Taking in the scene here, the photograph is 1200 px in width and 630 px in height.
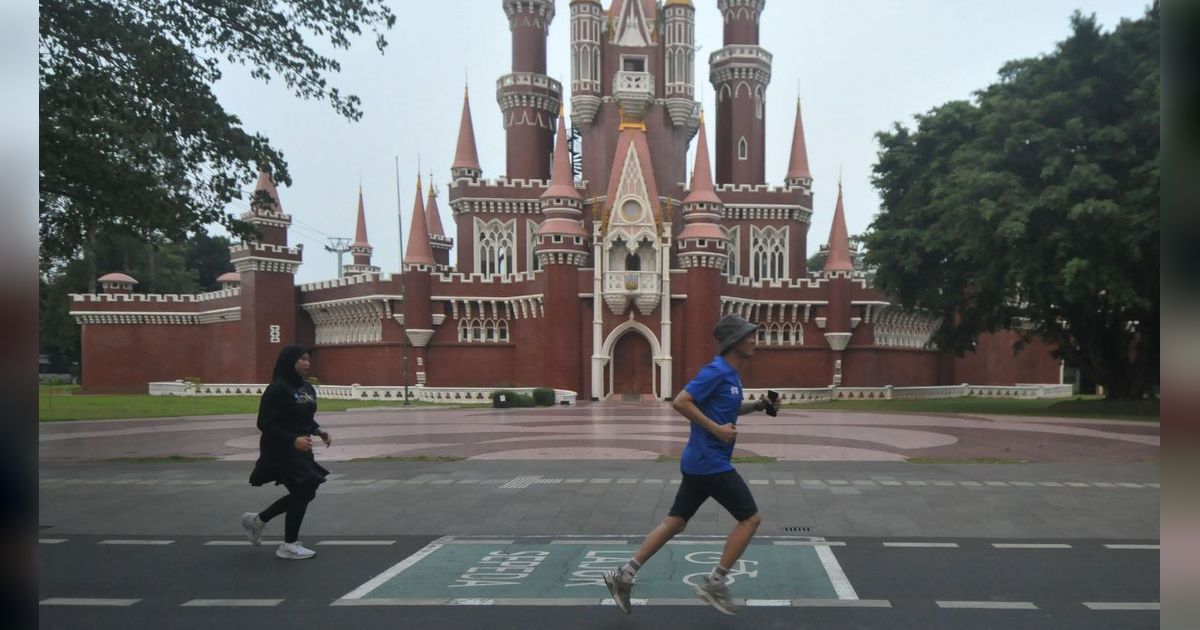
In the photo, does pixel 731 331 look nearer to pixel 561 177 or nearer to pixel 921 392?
pixel 561 177

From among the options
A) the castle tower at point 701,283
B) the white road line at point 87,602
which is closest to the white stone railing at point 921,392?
the castle tower at point 701,283

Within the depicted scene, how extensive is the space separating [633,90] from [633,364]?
1658 centimetres

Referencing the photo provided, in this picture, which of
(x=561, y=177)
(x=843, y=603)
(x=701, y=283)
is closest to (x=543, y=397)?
(x=701, y=283)

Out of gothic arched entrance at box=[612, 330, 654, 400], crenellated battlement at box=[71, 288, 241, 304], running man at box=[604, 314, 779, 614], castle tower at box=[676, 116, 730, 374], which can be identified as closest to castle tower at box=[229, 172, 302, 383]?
crenellated battlement at box=[71, 288, 241, 304]

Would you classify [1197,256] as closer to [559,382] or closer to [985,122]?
[985,122]

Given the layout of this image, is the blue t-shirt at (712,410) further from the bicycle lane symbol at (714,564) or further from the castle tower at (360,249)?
the castle tower at (360,249)

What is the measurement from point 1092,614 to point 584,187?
140 ft

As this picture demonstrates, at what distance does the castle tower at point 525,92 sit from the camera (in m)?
51.3

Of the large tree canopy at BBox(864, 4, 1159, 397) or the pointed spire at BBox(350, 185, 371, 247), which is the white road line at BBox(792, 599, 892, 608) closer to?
the large tree canopy at BBox(864, 4, 1159, 397)

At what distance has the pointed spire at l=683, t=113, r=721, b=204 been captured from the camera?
4378 centimetres

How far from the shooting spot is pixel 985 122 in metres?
28.5

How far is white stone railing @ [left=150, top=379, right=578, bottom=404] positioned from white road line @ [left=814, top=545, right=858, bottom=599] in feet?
98.1

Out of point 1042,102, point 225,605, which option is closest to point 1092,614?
point 225,605

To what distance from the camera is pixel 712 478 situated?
562cm
